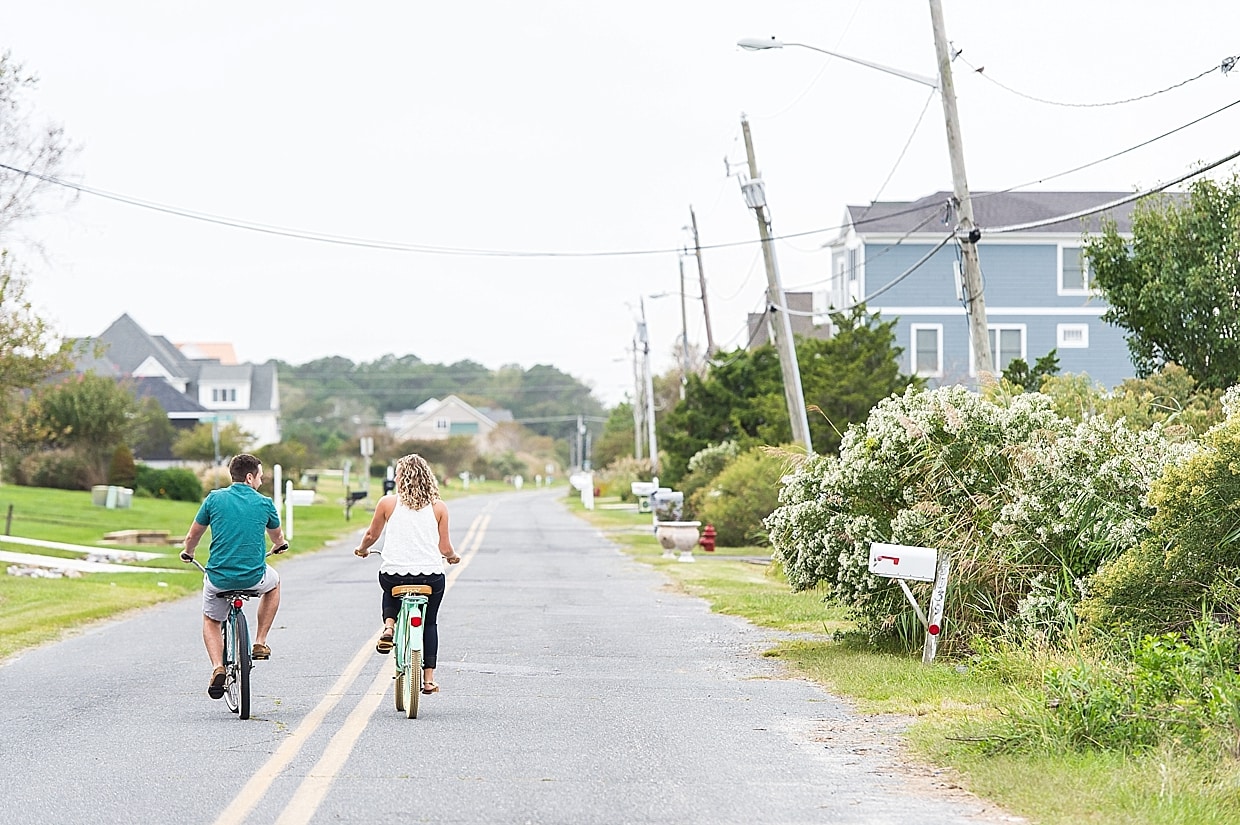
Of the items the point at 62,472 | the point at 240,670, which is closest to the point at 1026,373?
the point at 240,670

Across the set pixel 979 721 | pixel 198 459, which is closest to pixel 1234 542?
pixel 979 721

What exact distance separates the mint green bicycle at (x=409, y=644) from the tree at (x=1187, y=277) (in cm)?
1932

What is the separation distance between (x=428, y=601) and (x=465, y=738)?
138 cm

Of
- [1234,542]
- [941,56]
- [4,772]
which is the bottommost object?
[4,772]

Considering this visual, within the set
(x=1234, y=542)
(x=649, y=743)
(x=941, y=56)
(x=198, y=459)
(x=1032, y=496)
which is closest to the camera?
(x=649, y=743)

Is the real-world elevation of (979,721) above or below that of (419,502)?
below

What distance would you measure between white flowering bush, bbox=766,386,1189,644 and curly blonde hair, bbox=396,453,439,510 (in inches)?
Result: 178

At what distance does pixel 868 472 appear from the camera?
14477mm

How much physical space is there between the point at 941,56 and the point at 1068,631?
13.1m

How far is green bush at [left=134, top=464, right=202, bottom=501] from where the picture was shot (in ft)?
194

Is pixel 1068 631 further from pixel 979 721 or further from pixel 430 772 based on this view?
pixel 430 772

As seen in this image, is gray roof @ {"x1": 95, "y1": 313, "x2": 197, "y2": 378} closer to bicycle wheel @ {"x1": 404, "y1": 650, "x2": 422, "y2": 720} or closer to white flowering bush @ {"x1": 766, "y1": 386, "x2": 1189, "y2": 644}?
white flowering bush @ {"x1": 766, "y1": 386, "x2": 1189, "y2": 644}

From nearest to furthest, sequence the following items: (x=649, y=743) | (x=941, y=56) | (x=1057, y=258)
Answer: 1. (x=649, y=743)
2. (x=941, y=56)
3. (x=1057, y=258)

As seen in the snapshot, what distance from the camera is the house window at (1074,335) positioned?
159 ft
